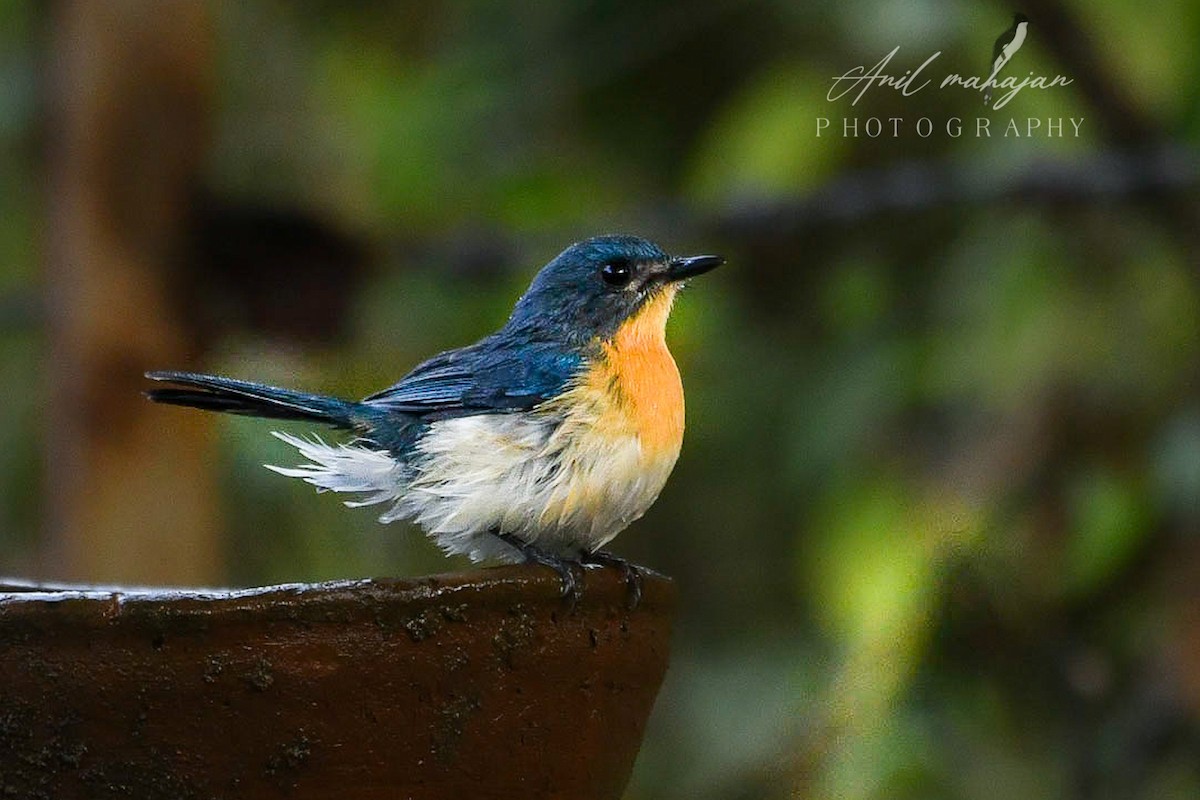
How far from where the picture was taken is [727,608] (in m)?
6.77

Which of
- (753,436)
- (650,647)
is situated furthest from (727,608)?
(650,647)

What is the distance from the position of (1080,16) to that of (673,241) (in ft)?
4.63

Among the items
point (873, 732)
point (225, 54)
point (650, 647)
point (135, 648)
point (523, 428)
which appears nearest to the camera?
point (135, 648)

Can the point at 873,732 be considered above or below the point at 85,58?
below

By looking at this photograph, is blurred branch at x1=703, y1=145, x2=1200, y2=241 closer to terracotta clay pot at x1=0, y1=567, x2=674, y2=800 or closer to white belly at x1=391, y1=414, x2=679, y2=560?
white belly at x1=391, y1=414, x2=679, y2=560

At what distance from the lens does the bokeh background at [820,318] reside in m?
4.93

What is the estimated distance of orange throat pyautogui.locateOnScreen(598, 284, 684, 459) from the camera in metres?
3.27

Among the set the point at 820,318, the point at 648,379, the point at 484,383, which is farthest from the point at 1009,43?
the point at 484,383

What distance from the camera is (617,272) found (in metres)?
3.67

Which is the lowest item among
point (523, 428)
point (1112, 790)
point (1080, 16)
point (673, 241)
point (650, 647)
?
point (1112, 790)

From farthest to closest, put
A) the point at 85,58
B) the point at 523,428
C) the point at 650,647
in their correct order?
the point at 85,58, the point at 523,428, the point at 650,647

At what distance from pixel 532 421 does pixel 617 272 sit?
527mm

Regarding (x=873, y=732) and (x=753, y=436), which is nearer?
(x=873, y=732)

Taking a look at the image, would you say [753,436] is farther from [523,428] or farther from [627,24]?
[523,428]
